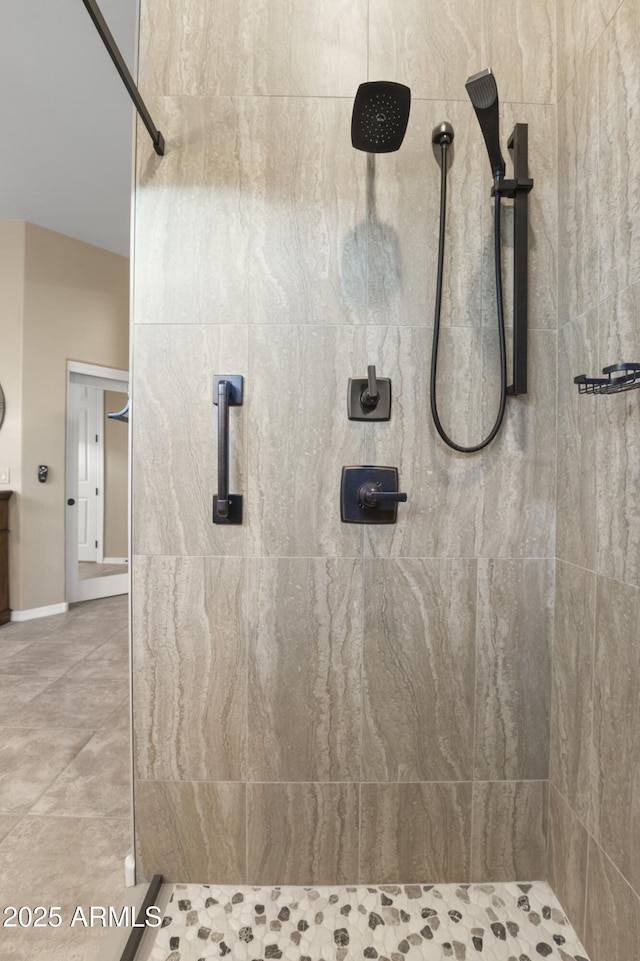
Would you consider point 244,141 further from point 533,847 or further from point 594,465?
point 533,847

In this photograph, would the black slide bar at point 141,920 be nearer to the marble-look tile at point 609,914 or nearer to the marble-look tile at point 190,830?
the marble-look tile at point 190,830

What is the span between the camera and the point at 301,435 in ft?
4.15

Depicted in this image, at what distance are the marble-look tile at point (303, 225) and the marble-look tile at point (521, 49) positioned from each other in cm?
41

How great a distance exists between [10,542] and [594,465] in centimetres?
402

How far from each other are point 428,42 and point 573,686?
1.64 m

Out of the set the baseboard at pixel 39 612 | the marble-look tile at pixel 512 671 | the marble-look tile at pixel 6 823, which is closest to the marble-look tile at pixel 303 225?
the marble-look tile at pixel 512 671

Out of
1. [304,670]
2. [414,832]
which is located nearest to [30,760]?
[304,670]

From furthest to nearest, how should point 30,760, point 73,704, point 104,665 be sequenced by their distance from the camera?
point 104,665 < point 73,704 < point 30,760

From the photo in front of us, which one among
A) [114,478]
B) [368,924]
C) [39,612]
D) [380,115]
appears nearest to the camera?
[380,115]

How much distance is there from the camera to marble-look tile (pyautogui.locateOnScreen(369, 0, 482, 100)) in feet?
4.07

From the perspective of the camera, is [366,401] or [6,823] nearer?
[366,401]

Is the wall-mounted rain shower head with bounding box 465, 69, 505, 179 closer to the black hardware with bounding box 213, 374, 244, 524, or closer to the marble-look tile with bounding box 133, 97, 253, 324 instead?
the marble-look tile with bounding box 133, 97, 253, 324

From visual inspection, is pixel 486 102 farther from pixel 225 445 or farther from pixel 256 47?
pixel 225 445

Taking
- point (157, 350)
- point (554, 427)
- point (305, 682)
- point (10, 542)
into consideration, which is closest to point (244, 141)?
point (157, 350)
